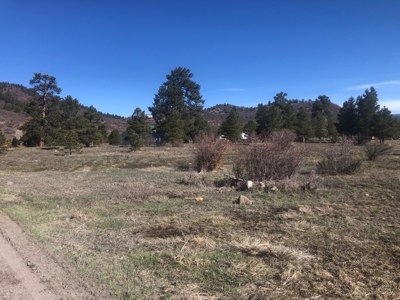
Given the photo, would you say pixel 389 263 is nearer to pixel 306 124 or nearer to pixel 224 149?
pixel 224 149

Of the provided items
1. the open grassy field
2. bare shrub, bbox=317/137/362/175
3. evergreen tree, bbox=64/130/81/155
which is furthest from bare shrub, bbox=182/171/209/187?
evergreen tree, bbox=64/130/81/155

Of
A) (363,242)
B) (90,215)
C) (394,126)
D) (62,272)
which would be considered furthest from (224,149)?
(394,126)

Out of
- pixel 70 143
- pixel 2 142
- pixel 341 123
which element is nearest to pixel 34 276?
pixel 2 142

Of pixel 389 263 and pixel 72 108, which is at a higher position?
pixel 72 108

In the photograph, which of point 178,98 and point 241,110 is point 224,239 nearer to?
point 178,98

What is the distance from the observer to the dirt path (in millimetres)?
3441

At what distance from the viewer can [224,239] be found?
5.20m

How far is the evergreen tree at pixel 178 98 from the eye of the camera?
192 ft

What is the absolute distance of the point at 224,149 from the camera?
1549 cm

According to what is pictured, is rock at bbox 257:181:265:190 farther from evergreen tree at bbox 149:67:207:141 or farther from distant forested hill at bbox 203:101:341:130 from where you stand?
distant forested hill at bbox 203:101:341:130

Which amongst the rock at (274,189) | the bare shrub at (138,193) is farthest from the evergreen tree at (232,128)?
the bare shrub at (138,193)

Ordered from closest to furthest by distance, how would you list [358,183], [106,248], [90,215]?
[106,248] → [90,215] → [358,183]

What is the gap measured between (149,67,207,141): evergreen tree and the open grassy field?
46.6m

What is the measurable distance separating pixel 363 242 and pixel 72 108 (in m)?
51.0
